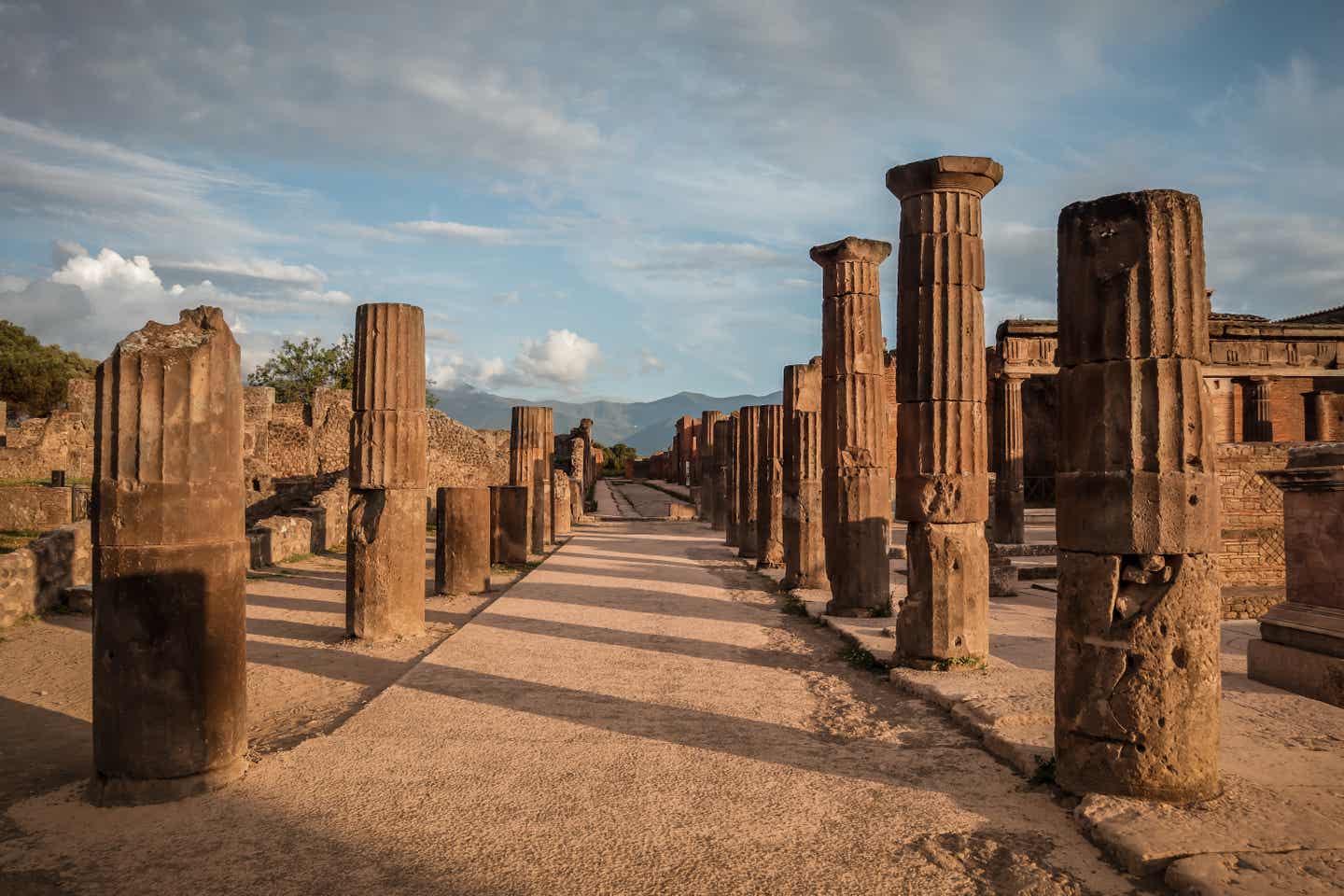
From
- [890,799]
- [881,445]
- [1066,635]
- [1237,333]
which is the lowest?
[890,799]

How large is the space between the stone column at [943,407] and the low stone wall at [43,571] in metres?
9.01

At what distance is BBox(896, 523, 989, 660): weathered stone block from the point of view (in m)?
7.53

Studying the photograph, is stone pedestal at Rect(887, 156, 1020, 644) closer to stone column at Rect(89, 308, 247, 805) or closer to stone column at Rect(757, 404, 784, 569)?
stone column at Rect(89, 308, 247, 805)

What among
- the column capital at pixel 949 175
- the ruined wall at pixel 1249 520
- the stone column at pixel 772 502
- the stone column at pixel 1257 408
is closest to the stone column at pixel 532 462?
the stone column at pixel 772 502

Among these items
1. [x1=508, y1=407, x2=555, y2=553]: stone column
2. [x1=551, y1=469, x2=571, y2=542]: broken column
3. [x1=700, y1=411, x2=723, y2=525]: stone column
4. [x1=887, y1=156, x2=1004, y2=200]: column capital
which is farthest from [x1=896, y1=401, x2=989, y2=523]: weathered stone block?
[x1=700, y1=411, x2=723, y2=525]: stone column

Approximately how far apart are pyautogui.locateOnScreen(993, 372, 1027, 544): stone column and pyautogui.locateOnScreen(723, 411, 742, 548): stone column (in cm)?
576

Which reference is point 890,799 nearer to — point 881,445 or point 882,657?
point 882,657

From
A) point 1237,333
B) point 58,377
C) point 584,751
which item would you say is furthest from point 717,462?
point 58,377

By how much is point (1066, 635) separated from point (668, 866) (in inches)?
99.0

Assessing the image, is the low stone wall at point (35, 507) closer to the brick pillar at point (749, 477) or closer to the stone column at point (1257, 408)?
the brick pillar at point (749, 477)

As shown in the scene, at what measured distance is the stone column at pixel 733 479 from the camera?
18.8 m

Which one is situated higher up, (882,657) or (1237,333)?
(1237,333)

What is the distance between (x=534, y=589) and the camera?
12.5 meters

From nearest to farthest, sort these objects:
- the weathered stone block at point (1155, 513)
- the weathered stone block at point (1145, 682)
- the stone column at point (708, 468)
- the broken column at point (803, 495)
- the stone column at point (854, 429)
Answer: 1. the weathered stone block at point (1145, 682)
2. the weathered stone block at point (1155, 513)
3. the stone column at point (854, 429)
4. the broken column at point (803, 495)
5. the stone column at point (708, 468)
